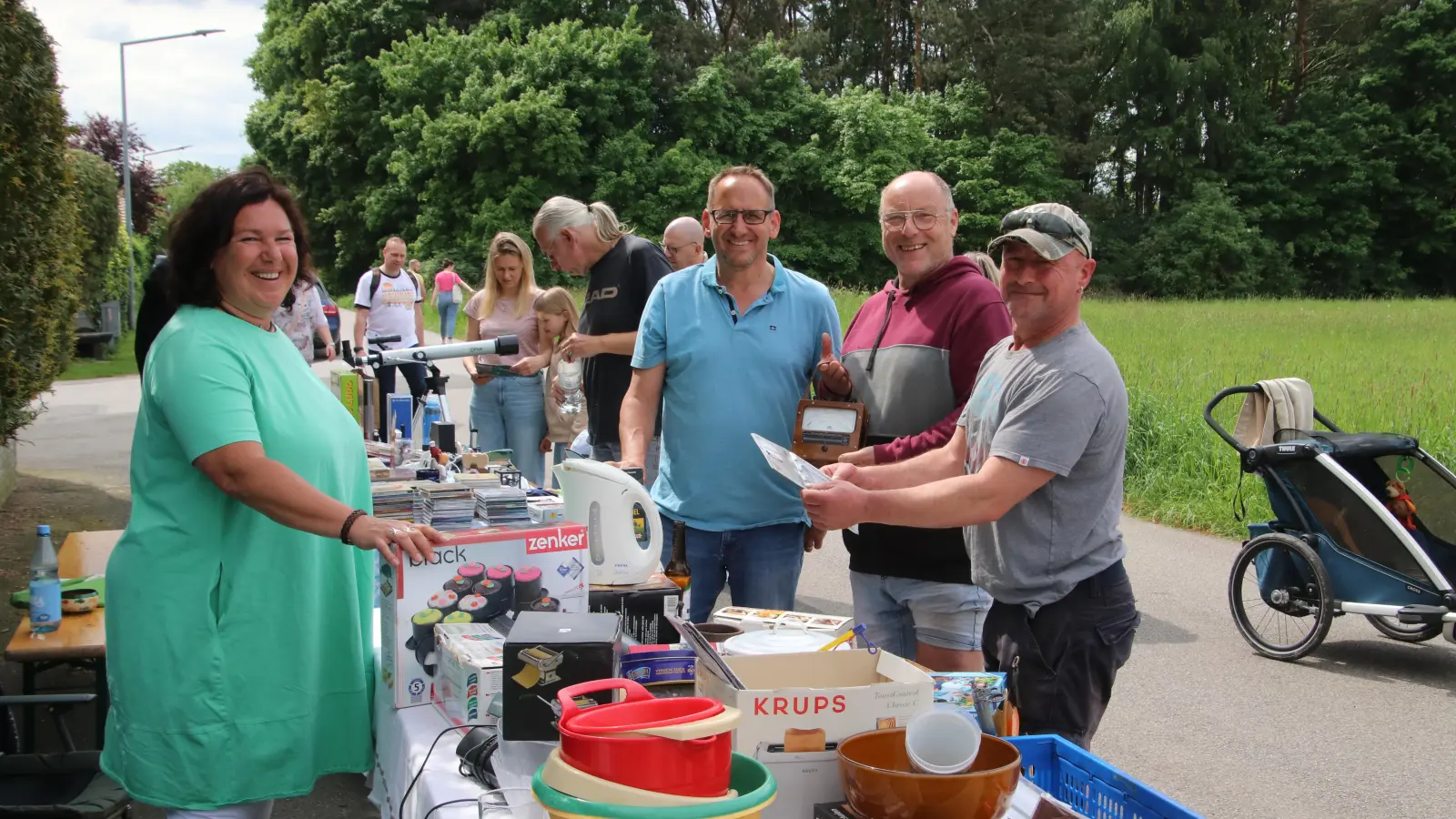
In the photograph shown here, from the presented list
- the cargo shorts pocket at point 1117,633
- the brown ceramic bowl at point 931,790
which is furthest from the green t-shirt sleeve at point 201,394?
the cargo shorts pocket at point 1117,633

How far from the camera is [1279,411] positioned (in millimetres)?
5711

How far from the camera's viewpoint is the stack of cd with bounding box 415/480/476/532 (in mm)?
2744

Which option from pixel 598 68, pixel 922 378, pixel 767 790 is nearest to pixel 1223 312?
pixel 598 68

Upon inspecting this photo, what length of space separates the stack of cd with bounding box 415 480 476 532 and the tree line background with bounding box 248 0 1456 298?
1402 inches

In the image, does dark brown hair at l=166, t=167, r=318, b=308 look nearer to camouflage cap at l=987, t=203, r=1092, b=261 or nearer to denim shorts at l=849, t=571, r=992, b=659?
camouflage cap at l=987, t=203, r=1092, b=261

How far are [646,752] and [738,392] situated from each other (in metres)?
1.99

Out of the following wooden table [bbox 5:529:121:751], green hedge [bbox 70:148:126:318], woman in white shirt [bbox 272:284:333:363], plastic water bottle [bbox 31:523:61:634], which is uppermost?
green hedge [bbox 70:148:126:318]

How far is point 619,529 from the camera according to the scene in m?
2.76

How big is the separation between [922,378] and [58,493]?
8.78m

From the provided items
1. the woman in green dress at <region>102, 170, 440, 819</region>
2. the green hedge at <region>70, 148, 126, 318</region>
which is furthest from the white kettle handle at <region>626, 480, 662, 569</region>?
the green hedge at <region>70, 148, 126, 318</region>

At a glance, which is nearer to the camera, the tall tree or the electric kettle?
the electric kettle

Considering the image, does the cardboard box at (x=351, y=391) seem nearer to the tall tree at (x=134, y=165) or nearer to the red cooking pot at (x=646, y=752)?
the red cooking pot at (x=646, y=752)

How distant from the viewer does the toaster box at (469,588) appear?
2475mm

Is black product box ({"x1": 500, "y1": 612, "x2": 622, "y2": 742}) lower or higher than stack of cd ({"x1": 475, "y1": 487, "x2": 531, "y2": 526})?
lower
